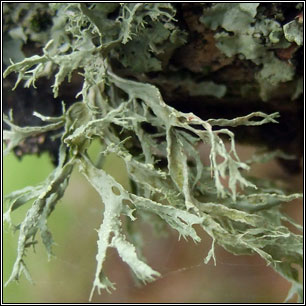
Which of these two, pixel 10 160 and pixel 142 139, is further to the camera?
pixel 10 160

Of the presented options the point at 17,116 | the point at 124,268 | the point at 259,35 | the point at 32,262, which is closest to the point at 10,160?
the point at 17,116

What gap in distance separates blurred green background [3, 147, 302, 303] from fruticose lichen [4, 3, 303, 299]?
0.64ft

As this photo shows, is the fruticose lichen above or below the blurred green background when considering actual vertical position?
above

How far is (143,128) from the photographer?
0.62 m

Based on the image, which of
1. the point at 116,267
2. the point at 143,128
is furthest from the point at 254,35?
the point at 116,267

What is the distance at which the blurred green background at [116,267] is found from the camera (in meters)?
0.80

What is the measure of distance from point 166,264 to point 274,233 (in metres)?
0.39

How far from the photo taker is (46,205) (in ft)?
1.85

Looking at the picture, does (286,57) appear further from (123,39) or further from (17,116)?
(17,116)

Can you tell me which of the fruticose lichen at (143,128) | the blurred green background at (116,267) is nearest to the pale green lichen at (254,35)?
the fruticose lichen at (143,128)

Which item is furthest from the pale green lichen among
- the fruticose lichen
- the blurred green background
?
the blurred green background

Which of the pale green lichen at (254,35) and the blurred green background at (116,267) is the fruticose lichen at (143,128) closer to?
the pale green lichen at (254,35)

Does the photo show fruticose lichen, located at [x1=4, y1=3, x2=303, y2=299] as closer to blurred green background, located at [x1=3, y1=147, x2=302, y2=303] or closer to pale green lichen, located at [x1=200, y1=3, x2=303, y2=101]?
pale green lichen, located at [x1=200, y1=3, x2=303, y2=101]

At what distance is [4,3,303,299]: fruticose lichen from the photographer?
1.64ft
